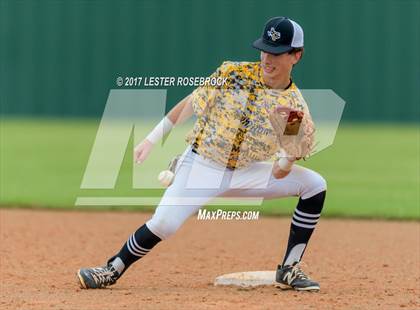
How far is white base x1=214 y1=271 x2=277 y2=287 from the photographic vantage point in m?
6.63

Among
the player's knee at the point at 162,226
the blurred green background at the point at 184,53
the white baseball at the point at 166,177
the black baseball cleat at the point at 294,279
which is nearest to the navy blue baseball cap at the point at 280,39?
the white baseball at the point at 166,177

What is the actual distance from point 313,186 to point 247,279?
926mm

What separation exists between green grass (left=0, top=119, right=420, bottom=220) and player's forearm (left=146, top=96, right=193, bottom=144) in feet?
15.5

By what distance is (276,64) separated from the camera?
19.9 feet

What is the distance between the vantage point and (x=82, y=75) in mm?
21625

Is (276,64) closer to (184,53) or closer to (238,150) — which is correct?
(238,150)

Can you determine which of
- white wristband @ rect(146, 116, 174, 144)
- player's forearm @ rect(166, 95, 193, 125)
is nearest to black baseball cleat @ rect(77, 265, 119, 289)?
white wristband @ rect(146, 116, 174, 144)

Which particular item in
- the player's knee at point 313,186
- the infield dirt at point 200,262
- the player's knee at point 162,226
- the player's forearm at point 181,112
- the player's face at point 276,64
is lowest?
the infield dirt at point 200,262

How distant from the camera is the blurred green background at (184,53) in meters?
20.7

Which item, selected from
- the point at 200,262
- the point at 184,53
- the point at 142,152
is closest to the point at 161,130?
the point at 142,152

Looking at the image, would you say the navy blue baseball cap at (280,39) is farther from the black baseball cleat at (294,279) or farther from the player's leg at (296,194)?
the black baseball cleat at (294,279)

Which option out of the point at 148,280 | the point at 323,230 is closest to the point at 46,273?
the point at 148,280

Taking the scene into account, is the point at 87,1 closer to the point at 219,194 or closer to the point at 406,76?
the point at 406,76

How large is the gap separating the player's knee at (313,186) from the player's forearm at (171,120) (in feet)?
3.19
